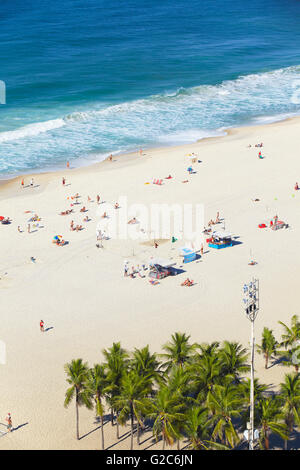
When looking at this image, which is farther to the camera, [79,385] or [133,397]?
[79,385]

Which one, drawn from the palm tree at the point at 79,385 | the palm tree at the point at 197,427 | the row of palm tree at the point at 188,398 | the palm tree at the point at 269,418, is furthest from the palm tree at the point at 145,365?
the palm tree at the point at 269,418

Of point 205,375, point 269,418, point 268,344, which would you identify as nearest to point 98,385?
point 205,375

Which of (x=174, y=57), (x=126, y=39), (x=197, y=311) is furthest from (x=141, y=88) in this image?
Result: (x=197, y=311)

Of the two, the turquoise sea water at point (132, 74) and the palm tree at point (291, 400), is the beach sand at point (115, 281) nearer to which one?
the palm tree at point (291, 400)

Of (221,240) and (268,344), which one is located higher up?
(221,240)

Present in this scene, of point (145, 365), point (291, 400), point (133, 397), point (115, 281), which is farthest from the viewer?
point (115, 281)

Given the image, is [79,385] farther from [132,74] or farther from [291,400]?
[132,74]

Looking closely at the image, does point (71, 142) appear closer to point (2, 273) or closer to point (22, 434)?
point (2, 273)
